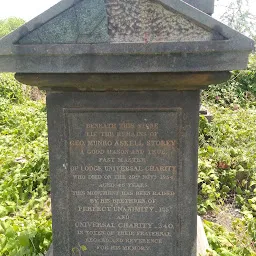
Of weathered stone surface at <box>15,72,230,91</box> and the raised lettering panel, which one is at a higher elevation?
weathered stone surface at <box>15,72,230,91</box>

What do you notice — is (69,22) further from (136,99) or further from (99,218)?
(99,218)

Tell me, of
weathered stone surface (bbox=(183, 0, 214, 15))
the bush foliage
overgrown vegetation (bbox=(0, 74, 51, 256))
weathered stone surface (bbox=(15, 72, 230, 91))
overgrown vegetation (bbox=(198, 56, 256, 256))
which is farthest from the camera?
overgrown vegetation (bbox=(198, 56, 256, 256))

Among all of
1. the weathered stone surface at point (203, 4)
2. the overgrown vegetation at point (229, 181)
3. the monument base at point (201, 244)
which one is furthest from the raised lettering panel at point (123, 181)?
the weathered stone surface at point (203, 4)

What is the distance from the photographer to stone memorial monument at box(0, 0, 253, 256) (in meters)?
1.77

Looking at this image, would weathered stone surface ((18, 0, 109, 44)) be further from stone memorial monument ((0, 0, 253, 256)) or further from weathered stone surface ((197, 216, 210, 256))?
weathered stone surface ((197, 216, 210, 256))

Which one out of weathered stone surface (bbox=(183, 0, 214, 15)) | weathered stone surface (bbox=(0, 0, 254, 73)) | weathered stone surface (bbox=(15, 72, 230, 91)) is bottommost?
weathered stone surface (bbox=(15, 72, 230, 91))

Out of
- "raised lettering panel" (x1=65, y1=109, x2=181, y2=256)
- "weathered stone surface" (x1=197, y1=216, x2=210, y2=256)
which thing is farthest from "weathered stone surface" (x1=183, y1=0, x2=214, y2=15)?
"weathered stone surface" (x1=197, y1=216, x2=210, y2=256)

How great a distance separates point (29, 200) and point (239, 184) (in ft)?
8.08

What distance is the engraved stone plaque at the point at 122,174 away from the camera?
2167mm

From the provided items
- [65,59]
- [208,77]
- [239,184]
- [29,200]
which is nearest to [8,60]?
[65,59]

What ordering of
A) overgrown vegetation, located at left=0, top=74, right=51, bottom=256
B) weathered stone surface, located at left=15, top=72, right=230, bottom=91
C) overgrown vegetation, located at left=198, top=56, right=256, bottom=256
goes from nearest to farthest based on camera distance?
weathered stone surface, located at left=15, top=72, right=230, bottom=91
overgrown vegetation, located at left=0, top=74, right=51, bottom=256
overgrown vegetation, located at left=198, top=56, right=256, bottom=256

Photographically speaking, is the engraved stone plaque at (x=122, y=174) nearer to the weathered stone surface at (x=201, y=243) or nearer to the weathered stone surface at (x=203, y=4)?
the weathered stone surface at (x=201, y=243)

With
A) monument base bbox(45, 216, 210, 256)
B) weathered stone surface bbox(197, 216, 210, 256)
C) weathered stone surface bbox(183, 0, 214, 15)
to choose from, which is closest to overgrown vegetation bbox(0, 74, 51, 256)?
monument base bbox(45, 216, 210, 256)

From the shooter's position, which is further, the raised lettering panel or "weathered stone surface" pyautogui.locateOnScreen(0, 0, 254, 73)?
the raised lettering panel
